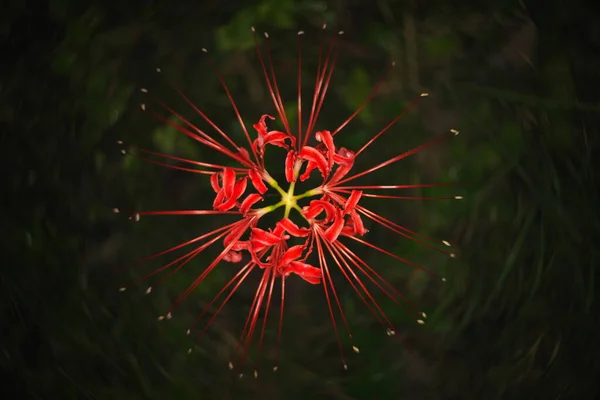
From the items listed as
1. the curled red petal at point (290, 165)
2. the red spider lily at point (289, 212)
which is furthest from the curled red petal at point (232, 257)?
the curled red petal at point (290, 165)

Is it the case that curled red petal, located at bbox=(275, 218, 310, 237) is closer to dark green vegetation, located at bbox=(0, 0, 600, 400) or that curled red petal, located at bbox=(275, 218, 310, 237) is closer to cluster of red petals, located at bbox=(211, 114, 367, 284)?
cluster of red petals, located at bbox=(211, 114, 367, 284)

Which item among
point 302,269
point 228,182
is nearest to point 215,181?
point 228,182

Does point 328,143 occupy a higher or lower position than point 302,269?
higher

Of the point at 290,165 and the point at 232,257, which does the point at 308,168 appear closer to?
the point at 290,165

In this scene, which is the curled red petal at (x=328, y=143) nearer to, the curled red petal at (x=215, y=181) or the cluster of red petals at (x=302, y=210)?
the cluster of red petals at (x=302, y=210)

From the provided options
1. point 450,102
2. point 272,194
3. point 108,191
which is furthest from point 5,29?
point 450,102

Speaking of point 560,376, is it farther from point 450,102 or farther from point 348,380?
point 450,102

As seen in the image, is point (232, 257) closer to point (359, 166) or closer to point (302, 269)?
point (302, 269)
